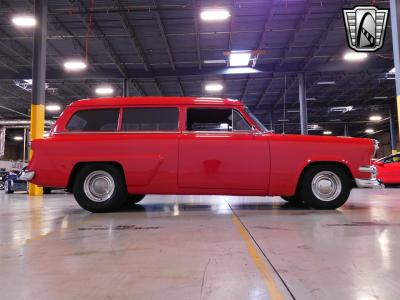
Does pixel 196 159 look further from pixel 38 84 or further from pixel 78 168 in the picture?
pixel 38 84

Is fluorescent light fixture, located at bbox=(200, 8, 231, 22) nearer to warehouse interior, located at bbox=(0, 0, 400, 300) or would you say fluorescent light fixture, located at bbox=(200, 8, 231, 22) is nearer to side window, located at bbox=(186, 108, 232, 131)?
warehouse interior, located at bbox=(0, 0, 400, 300)

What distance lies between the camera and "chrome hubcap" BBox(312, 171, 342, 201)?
5789 mm

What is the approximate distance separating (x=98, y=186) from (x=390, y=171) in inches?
485

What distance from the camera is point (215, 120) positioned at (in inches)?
234

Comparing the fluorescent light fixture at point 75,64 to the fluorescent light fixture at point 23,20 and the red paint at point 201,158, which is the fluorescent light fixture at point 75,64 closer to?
the fluorescent light fixture at point 23,20

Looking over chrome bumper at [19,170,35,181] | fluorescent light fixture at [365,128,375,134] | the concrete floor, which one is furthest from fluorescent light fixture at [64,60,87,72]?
fluorescent light fixture at [365,128,375,134]

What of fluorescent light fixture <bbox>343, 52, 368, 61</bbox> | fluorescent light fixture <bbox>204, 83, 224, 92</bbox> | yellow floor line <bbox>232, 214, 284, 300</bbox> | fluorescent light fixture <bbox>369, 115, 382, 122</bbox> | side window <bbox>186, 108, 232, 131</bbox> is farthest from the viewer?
fluorescent light fixture <bbox>369, 115, 382, 122</bbox>

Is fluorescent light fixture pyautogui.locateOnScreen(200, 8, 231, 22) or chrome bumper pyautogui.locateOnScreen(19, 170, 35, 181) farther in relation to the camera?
fluorescent light fixture pyautogui.locateOnScreen(200, 8, 231, 22)

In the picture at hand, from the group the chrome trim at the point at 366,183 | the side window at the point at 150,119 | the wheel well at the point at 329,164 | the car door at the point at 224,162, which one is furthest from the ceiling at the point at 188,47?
the chrome trim at the point at 366,183

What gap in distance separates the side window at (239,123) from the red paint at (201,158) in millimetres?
90

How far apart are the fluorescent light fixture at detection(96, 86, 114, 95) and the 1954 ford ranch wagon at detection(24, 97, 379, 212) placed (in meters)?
20.3

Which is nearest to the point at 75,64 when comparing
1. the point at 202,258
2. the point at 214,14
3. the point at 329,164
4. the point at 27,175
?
the point at 214,14

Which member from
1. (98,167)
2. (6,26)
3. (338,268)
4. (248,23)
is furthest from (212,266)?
(6,26)

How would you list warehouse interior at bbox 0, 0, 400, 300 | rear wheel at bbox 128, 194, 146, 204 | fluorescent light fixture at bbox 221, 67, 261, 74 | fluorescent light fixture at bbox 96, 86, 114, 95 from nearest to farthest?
warehouse interior at bbox 0, 0, 400, 300 < rear wheel at bbox 128, 194, 146, 204 < fluorescent light fixture at bbox 221, 67, 261, 74 < fluorescent light fixture at bbox 96, 86, 114, 95
